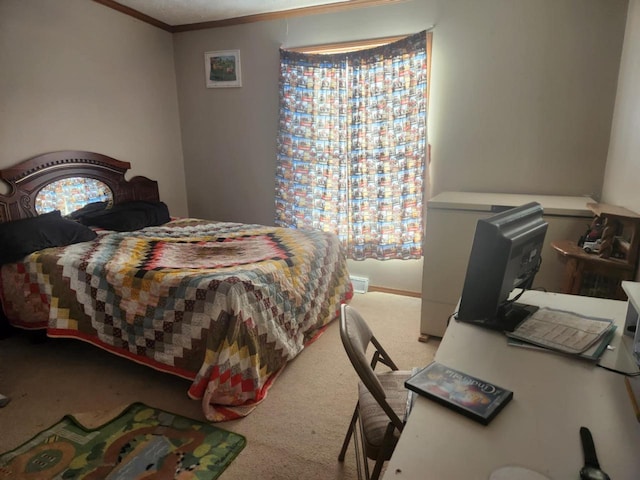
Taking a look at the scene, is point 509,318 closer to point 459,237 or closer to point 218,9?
point 459,237

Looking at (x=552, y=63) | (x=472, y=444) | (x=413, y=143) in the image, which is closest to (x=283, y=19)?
(x=413, y=143)

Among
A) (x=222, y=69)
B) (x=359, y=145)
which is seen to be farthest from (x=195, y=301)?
(x=222, y=69)

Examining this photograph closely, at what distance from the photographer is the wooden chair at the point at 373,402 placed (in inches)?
47.8

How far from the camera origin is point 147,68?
12.8 ft

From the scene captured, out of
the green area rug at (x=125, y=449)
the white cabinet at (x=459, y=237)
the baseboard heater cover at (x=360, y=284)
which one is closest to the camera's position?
the green area rug at (x=125, y=449)

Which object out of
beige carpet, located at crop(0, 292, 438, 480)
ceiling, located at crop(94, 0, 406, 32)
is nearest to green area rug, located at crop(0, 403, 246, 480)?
beige carpet, located at crop(0, 292, 438, 480)

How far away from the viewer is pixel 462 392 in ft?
3.32

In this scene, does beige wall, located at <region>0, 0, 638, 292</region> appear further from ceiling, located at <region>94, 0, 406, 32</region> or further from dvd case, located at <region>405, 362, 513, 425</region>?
dvd case, located at <region>405, 362, 513, 425</region>

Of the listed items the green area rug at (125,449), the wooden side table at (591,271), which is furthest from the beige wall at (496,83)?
the green area rug at (125,449)

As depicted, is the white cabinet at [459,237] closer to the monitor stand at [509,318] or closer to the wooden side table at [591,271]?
the wooden side table at [591,271]

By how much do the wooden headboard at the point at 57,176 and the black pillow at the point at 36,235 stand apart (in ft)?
0.48

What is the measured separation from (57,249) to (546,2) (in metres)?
3.80

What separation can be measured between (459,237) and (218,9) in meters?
2.92

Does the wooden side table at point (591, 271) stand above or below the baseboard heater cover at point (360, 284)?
above
